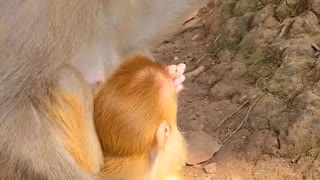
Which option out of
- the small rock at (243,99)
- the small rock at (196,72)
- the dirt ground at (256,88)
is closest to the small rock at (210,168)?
the dirt ground at (256,88)

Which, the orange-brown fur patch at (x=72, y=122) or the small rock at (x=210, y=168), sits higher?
the orange-brown fur patch at (x=72, y=122)

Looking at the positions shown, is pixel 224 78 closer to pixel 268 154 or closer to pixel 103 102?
pixel 268 154

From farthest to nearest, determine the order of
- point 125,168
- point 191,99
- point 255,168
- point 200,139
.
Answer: point 191,99
point 200,139
point 255,168
point 125,168

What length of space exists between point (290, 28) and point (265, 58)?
153mm

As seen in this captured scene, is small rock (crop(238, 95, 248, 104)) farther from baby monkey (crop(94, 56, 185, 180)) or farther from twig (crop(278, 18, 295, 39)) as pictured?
baby monkey (crop(94, 56, 185, 180))

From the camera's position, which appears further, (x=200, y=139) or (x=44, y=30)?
(x=200, y=139)

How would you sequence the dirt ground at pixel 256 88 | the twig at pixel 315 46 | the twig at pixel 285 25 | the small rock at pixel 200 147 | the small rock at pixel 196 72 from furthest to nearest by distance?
1. the small rock at pixel 196 72
2. the twig at pixel 285 25
3. the twig at pixel 315 46
4. the small rock at pixel 200 147
5. the dirt ground at pixel 256 88

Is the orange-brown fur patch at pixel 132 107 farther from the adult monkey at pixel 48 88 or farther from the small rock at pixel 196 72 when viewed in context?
the small rock at pixel 196 72

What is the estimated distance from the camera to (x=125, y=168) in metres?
2.30

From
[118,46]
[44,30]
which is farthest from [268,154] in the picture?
[44,30]

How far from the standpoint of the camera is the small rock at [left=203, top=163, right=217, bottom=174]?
10.0 feet

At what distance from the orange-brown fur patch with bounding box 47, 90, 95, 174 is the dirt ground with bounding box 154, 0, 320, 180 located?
886 mm

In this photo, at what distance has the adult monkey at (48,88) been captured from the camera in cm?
213

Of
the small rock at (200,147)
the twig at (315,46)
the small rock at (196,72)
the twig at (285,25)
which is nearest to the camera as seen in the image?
the small rock at (200,147)
